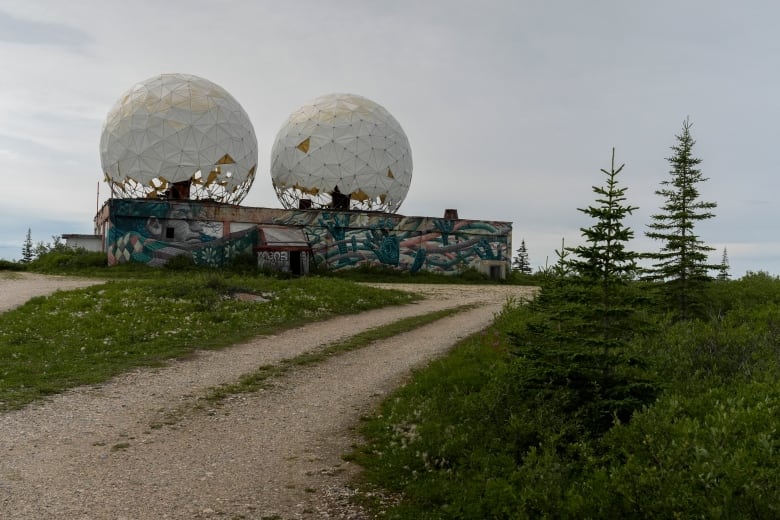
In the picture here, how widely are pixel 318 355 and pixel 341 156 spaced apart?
32050 mm

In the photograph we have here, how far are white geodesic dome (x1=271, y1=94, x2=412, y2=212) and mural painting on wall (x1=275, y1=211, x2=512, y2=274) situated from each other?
3978 millimetres

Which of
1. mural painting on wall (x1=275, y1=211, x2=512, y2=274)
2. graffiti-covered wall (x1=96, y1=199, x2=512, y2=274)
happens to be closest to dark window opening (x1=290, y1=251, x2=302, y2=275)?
graffiti-covered wall (x1=96, y1=199, x2=512, y2=274)

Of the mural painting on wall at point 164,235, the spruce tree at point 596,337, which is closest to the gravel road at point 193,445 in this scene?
the spruce tree at point 596,337

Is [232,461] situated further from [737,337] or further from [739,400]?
[737,337]

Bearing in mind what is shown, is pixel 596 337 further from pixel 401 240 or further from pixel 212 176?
pixel 212 176

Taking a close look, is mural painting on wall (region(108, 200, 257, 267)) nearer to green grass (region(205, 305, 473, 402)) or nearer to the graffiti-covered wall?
the graffiti-covered wall

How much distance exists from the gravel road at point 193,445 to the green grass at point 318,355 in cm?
36

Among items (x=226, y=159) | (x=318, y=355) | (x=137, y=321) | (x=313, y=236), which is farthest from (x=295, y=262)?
(x=318, y=355)

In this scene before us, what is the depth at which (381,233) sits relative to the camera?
43969mm

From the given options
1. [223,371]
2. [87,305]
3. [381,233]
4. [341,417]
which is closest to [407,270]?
[381,233]

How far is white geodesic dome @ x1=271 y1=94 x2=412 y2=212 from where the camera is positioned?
151 ft

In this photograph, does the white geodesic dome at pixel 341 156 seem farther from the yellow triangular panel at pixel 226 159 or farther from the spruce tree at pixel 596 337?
the spruce tree at pixel 596 337

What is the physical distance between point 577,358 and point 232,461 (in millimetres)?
5459

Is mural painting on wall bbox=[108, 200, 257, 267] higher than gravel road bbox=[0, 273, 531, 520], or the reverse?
mural painting on wall bbox=[108, 200, 257, 267]
